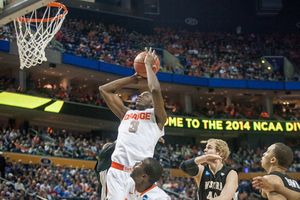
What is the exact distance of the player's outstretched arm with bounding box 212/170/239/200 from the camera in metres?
3.63

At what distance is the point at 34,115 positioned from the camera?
2173 centimetres

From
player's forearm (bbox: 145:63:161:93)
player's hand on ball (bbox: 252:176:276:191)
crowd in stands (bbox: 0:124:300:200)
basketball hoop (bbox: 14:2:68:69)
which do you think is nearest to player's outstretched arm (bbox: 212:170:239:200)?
player's hand on ball (bbox: 252:176:276:191)

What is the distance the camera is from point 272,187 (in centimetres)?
310

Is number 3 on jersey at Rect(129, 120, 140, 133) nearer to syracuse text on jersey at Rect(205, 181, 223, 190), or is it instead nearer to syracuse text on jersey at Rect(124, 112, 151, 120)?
syracuse text on jersey at Rect(124, 112, 151, 120)

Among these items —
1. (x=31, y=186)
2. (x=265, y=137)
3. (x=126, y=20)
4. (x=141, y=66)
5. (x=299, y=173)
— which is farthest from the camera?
(x=126, y=20)

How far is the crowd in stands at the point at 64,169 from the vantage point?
12.6m

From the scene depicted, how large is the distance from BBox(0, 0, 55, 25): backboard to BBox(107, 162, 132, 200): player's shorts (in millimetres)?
3501

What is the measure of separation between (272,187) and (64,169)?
13.1 meters

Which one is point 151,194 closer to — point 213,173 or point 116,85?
point 213,173

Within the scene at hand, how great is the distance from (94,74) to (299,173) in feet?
50.0

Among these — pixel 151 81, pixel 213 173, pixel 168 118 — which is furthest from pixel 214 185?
pixel 168 118

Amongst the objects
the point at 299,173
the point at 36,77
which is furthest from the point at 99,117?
the point at 299,173

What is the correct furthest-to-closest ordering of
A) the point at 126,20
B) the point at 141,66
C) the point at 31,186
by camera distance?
the point at 126,20, the point at 31,186, the point at 141,66

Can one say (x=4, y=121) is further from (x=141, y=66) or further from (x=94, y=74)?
(x=141, y=66)
